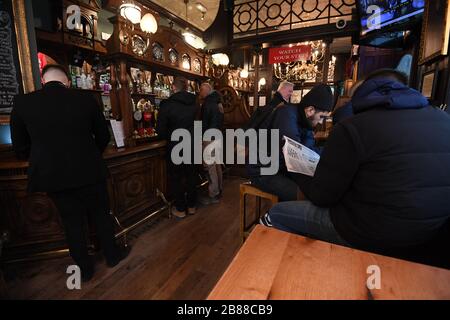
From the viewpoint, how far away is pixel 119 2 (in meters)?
3.32

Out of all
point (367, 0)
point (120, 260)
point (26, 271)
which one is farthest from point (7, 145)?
point (367, 0)

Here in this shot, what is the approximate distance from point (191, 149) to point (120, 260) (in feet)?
4.85

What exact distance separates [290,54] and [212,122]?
2607 millimetres

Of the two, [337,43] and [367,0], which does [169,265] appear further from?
[337,43]

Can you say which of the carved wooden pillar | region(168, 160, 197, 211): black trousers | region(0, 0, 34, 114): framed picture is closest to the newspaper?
region(168, 160, 197, 211): black trousers

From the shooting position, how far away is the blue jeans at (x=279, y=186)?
66.3 inches

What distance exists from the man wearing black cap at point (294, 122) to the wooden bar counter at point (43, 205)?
146cm

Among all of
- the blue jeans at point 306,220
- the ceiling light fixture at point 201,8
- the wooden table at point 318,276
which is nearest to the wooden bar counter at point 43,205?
the blue jeans at point 306,220

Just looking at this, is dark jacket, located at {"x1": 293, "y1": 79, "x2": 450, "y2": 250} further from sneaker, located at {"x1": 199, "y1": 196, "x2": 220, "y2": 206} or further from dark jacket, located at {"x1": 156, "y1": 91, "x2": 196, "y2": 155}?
sneaker, located at {"x1": 199, "y1": 196, "x2": 220, "y2": 206}

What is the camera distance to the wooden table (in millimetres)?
648

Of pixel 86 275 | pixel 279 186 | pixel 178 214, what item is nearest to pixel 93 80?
pixel 178 214

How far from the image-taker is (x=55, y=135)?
156 cm

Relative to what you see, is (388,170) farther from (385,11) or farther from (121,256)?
(385,11)

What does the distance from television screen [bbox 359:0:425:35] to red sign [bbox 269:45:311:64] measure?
1.49 meters
